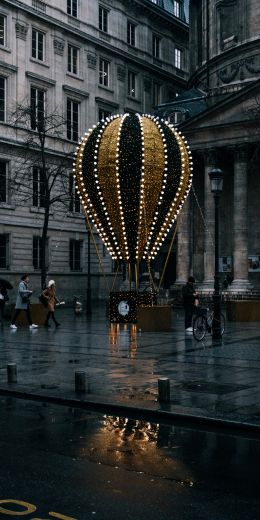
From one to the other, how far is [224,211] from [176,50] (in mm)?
23043

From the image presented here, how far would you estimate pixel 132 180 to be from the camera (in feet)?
81.5

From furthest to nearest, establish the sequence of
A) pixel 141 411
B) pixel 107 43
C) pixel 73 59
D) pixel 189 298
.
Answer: pixel 107 43 → pixel 73 59 → pixel 189 298 → pixel 141 411

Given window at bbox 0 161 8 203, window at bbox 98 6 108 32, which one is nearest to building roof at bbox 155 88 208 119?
window at bbox 98 6 108 32

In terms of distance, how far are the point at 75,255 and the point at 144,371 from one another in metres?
37.6

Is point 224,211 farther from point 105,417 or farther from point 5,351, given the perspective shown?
point 105,417

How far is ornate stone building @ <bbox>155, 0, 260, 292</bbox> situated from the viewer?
43.5 m

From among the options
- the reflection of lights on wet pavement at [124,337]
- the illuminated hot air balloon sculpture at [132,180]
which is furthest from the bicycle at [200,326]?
the illuminated hot air balloon sculpture at [132,180]

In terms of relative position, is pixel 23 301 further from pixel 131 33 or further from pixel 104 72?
pixel 131 33

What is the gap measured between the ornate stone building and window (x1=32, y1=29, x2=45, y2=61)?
991 centimetres

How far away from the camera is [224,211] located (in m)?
47.3

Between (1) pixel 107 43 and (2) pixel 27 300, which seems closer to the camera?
(2) pixel 27 300

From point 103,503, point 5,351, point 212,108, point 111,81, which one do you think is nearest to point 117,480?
point 103,503

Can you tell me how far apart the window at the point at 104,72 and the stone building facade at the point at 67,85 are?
0.25ft

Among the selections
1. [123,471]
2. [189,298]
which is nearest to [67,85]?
[189,298]
